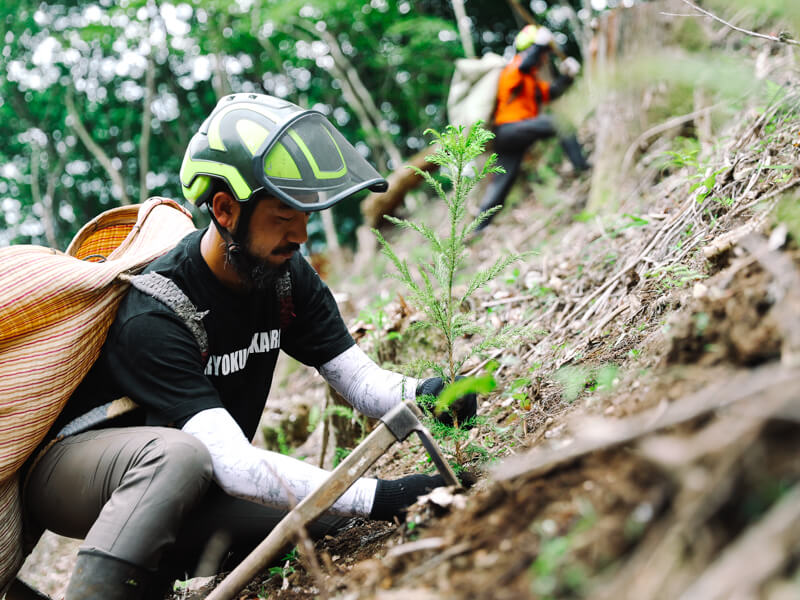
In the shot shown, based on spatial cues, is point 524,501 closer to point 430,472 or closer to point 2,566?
point 430,472

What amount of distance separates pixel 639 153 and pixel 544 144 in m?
3.02

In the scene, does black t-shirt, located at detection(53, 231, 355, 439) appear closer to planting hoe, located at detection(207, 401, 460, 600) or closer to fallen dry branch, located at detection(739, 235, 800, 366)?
planting hoe, located at detection(207, 401, 460, 600)

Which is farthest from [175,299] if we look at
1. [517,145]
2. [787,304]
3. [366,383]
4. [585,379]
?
[517,145]

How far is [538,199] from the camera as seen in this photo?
774 centimetres

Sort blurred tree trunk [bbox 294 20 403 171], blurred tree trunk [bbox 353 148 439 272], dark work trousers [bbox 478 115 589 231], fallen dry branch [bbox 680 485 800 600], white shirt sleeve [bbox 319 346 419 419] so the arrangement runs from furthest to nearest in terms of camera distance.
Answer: blurred tree trunk [bbox 294 20 403 171] → blurred tree trunk [bbox 353 148 439 272] → dark work trousers [bbox 478 115 589 231] → white shirt sleeve [bbox 319 346 419 419] → fallen dry branch [bbox 680 485 800 600]

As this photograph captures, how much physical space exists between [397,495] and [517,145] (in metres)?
5.53

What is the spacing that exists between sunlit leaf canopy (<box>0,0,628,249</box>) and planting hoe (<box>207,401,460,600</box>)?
1007cm

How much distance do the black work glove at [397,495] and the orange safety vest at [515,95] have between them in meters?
5.60

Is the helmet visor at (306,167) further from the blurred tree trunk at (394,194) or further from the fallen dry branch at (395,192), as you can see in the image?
the fallen dry branch at (395,192)

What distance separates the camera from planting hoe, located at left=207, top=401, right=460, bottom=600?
194 cm

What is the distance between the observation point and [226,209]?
251 centimetres

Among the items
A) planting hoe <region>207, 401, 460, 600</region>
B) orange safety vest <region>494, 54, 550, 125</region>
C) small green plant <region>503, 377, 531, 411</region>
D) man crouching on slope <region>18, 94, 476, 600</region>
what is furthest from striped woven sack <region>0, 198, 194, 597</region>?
orange safety vest <region>494, 54, 550, 125</region>

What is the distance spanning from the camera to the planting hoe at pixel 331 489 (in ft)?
6.36

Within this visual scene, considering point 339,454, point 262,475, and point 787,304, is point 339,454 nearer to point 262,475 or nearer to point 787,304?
point 262,475
